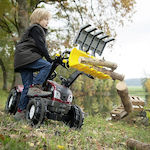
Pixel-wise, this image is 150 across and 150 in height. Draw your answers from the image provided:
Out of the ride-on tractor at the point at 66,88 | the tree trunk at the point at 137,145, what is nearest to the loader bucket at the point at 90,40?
the ride-on tractor at the point at 66,88

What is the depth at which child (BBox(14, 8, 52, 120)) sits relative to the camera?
13.6ft

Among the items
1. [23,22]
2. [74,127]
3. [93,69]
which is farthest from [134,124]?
[23,22]

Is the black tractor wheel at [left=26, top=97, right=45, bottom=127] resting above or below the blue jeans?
below

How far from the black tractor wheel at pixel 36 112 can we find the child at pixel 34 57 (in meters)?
0.18

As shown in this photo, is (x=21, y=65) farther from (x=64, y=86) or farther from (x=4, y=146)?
(x=4, y=146)

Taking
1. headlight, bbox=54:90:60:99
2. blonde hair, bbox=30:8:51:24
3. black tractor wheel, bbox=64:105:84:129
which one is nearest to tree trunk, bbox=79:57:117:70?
headlight, bbox=54:90:60:99

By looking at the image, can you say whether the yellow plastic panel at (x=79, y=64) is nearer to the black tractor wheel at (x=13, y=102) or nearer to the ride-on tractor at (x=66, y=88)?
the ride-on tractor at (x=66, y=88)

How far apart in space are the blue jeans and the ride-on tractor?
0.12 m

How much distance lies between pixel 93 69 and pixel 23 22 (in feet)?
24.8

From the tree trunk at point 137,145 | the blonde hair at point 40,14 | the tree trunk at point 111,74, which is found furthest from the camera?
the blonde hair at point 40,14

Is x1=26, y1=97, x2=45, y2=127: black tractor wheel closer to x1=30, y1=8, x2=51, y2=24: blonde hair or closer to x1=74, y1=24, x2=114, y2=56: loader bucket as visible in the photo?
x1=74, y1=24, x2=114, y2=56: loader bucket

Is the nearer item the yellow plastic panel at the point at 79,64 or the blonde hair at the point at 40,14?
the yellow plastic panel at the point at 79,64

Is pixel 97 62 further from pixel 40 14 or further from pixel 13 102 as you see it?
pixel 13 102

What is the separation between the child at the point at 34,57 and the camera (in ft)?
13.6
